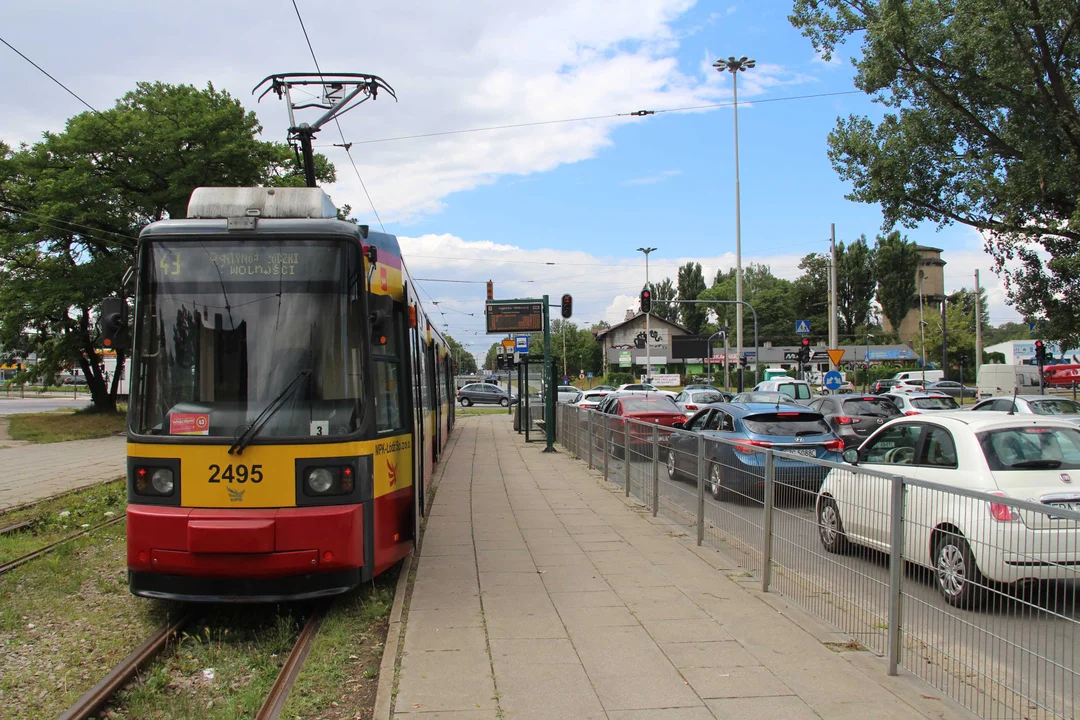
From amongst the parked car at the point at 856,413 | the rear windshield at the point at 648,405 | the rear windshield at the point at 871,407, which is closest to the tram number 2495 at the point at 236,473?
the rear windshield at the point at 648,405

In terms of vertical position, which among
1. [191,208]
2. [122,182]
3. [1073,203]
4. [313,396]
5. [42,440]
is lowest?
[42,440]

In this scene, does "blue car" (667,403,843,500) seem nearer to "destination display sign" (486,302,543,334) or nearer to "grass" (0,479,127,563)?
"grass" (0,479,127,563)

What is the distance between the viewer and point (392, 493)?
6.81 m

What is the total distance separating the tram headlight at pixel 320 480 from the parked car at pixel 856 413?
1606 centimetres

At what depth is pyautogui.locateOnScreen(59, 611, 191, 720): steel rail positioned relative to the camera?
4523 mm

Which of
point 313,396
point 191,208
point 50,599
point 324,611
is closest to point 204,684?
point 324,611

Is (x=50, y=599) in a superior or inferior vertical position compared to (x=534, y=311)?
inferior

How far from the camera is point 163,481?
6.03 metres

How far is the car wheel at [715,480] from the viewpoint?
315 inches

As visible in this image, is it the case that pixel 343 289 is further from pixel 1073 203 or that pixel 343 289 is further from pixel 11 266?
pixel 11 266

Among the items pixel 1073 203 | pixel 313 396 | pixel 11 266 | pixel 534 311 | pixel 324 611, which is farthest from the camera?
pixel 11 266

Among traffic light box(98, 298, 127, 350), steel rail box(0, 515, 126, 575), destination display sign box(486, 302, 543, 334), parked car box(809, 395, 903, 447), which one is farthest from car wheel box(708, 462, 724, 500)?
destination display sign box(486, 302, 543, 334)

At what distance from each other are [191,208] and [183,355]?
Answer: 4.22ft

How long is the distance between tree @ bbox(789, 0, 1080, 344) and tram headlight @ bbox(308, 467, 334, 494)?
14.9 meters
